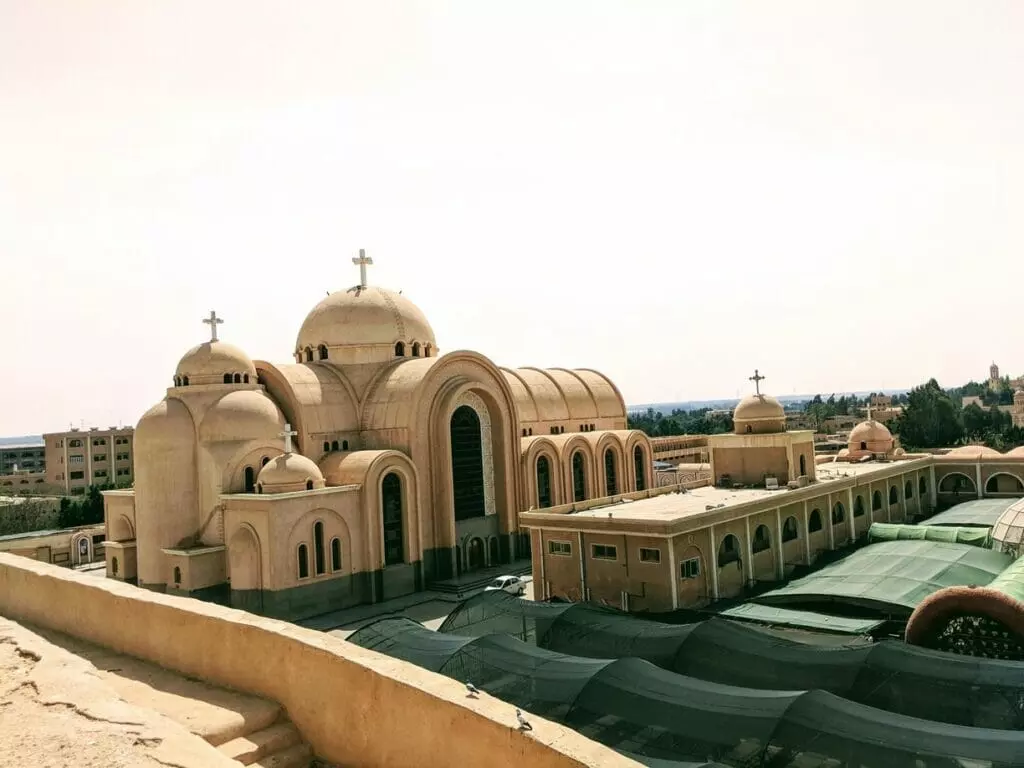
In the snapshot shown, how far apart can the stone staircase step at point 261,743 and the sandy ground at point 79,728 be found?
2.24 ft

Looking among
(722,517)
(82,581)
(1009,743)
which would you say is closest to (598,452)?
(722,517)

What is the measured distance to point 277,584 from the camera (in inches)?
996

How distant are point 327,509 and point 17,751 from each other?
23046mm

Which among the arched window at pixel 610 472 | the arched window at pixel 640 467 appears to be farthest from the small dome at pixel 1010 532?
the arched window at pixel 610 472

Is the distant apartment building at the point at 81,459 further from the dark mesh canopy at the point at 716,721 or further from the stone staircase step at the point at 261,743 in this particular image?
the stone staircase step at the point at 261,743

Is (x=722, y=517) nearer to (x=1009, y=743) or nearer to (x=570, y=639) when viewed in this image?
(x=570, y=639)

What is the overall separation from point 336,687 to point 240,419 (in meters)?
24.1

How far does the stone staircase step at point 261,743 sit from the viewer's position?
546cm

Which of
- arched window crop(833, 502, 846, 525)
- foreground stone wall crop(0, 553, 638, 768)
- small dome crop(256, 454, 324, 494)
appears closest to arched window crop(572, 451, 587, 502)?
arched window crop(833, 502, 846, 525)

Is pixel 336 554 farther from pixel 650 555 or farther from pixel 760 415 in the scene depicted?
pixel 760 415

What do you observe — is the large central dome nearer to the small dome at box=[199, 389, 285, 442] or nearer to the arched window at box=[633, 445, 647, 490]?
the small dome at box=[199, 389, 285, 442]

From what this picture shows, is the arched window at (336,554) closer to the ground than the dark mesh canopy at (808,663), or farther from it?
farther from it

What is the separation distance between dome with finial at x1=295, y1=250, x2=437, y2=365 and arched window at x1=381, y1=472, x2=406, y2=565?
6.48 metres

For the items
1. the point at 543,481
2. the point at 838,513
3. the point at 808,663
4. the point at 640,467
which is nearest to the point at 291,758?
the point at 808,663
